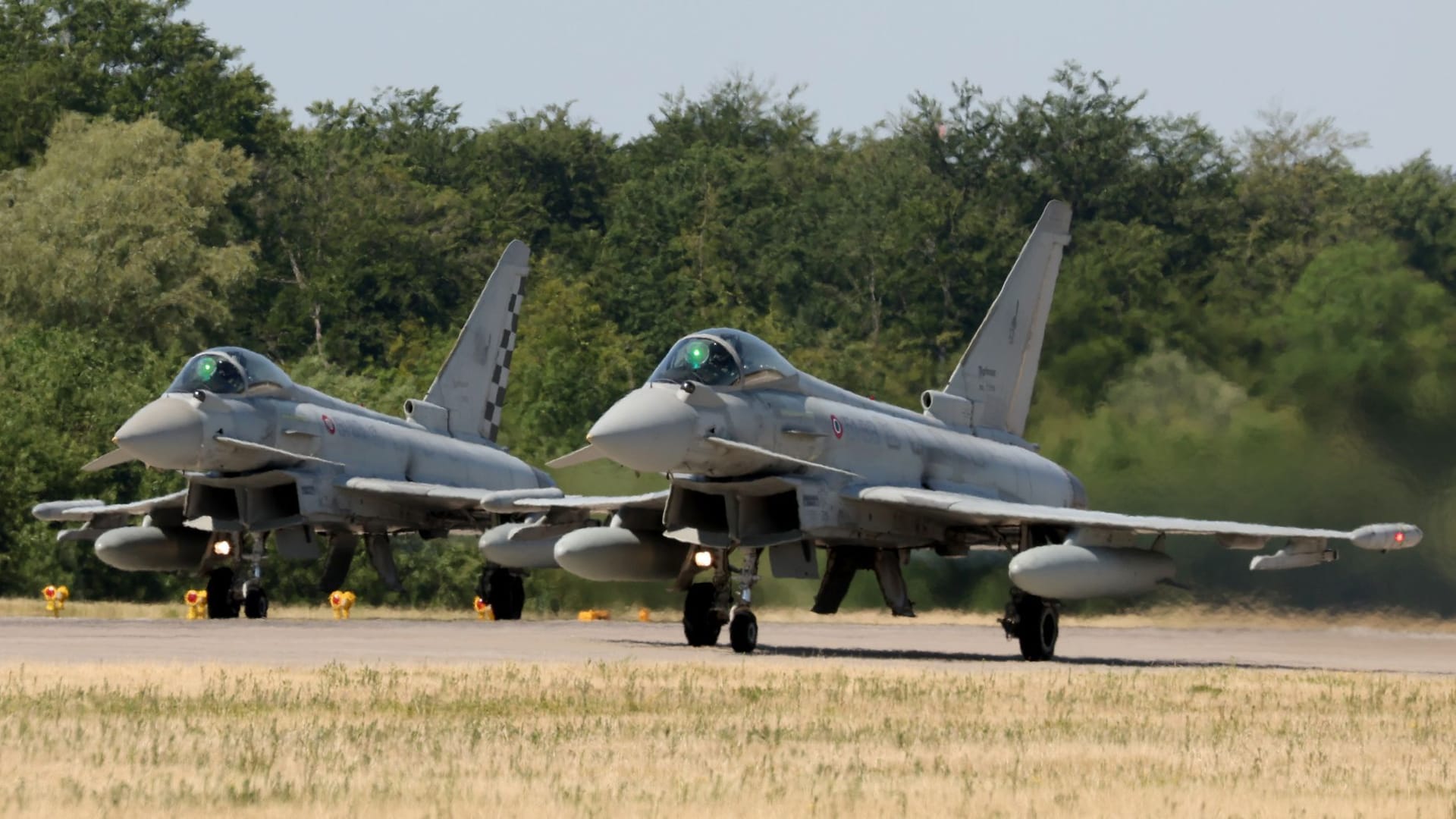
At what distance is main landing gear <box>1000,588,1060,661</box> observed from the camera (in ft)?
73.9

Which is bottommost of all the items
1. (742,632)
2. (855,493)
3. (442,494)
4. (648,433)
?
(742,632)

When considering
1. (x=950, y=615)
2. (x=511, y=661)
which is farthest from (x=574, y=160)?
(x=511, y=661)

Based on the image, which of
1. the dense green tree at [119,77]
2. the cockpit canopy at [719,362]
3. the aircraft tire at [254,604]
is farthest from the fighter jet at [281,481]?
the dense green tree at [119,77]

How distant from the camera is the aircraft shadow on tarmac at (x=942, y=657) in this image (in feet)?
71.9

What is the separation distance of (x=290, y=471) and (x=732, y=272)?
142 feet

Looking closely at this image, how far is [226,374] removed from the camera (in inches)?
1108

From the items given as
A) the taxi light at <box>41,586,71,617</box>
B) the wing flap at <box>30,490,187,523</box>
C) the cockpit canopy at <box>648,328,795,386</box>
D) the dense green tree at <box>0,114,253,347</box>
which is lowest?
the taxi light at <box>41,586,71,617</box>

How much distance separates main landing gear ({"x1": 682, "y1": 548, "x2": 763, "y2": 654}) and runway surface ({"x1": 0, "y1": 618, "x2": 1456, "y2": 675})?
28 cm

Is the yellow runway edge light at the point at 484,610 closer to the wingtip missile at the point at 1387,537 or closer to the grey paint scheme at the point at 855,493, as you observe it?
the grey paint scheme at the point at 855,493

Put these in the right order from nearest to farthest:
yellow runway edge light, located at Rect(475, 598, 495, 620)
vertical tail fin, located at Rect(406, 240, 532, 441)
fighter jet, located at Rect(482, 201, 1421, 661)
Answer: fighter jet, located at Rect(482, 201, 1421, 661), yellow runway edge light, located at Rect(475, 598, 495, 620), vertical tail fin, located at Rect(406, 240, 532, 441)

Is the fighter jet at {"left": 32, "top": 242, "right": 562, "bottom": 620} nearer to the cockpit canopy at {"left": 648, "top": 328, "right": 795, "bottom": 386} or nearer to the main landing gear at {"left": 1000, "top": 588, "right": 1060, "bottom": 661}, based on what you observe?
the cockpit canopy at {"left": 648, "top": 328, "right": 795, "bottom": 386}

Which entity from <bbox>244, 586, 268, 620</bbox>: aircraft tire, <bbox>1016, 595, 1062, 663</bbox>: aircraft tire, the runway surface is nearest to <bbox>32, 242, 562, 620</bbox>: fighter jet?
<bbox>244, 586, 268, 620</bbox>: aircraft tire

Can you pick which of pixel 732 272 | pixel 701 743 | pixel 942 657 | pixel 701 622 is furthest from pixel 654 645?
pixel 732 272

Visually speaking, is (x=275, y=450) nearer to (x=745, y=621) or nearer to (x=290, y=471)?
(x=290, y=471)
